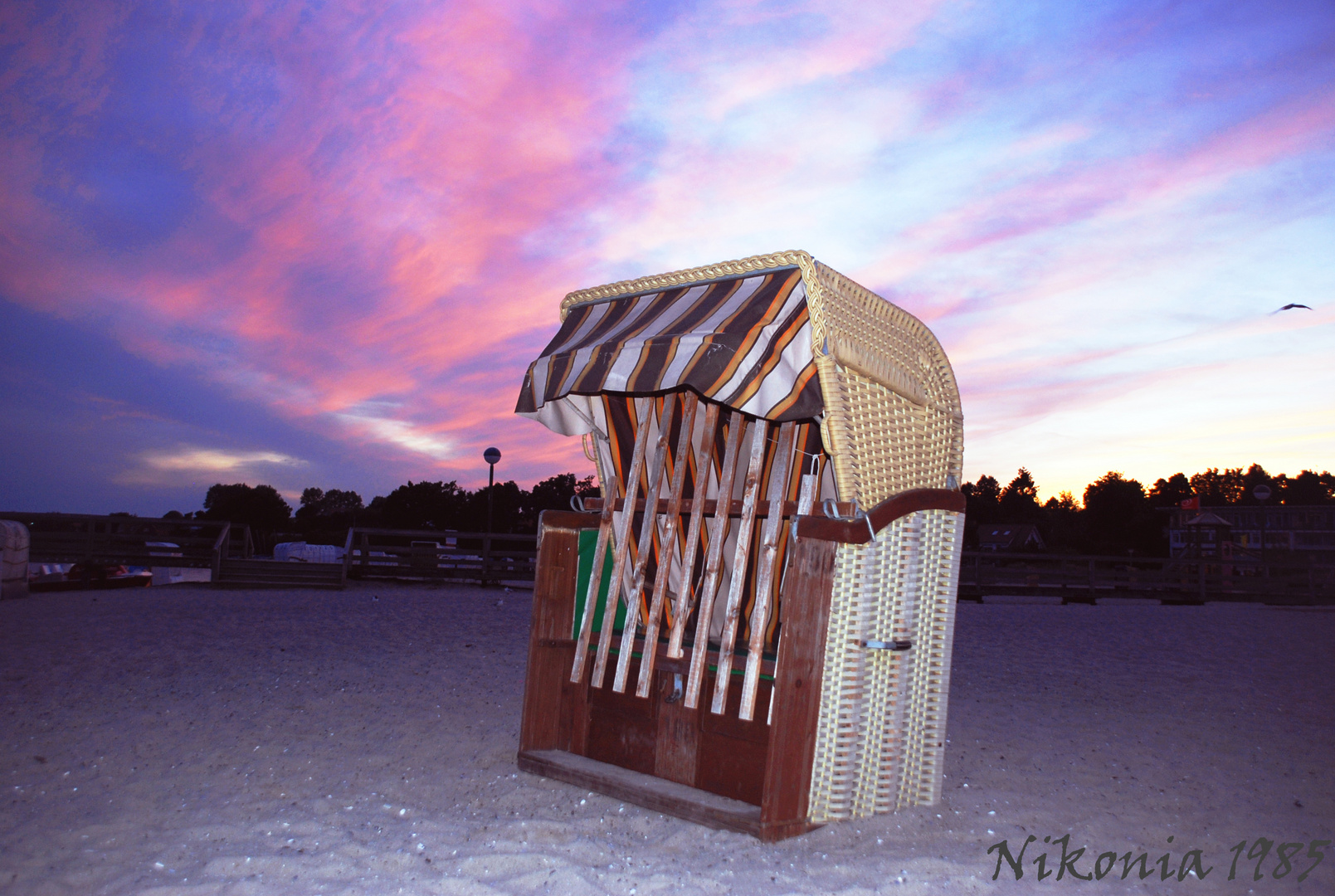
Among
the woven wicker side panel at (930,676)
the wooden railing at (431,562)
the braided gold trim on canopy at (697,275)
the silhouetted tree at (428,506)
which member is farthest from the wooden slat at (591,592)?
the silhouetted tree at (428,506)

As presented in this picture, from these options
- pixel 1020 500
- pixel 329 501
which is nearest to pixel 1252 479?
pixel 1020 500

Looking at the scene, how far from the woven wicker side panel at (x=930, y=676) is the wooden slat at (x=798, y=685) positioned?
579mm

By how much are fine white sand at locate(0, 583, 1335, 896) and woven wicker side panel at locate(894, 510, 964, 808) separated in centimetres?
14

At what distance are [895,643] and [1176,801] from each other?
1600 millimetres

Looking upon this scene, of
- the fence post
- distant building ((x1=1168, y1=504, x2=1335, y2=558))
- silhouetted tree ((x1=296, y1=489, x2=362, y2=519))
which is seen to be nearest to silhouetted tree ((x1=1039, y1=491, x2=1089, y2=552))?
distant building ((x1=1168, y1=504, x2=1335, y2=558))

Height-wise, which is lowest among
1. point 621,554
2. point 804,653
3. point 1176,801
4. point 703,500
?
point 1176,801

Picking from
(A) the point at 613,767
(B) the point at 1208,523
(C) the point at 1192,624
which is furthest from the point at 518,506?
(A) the point at 613,767

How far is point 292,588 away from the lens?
43.7 ft

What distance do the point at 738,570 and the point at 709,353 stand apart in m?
0.91

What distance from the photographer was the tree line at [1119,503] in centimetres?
5338

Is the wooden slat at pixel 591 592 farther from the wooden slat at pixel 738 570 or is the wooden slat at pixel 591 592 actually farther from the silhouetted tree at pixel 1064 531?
the silhouetted tree at pixel 1064 531

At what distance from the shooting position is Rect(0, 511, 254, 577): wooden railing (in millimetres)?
13453

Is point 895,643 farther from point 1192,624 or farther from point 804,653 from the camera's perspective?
point 1192,624

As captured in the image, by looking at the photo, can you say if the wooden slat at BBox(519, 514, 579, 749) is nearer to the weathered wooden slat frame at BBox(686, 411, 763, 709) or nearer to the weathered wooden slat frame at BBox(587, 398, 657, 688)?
the weathered wooden slat frame at BBox(587, 398, 657, 688)
